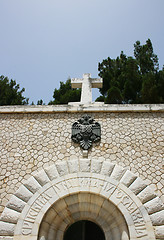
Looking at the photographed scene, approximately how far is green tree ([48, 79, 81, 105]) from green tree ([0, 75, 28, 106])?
2431mm

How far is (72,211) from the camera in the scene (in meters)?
5.02

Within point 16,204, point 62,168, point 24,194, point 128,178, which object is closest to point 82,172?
point 62,168

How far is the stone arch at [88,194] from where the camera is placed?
14.5ft

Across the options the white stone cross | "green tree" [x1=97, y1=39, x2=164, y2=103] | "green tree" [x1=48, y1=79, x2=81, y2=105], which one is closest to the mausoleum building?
the white stone cross

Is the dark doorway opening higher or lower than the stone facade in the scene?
lower

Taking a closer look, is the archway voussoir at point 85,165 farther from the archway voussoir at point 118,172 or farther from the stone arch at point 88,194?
the archway voussoir at point 118,172

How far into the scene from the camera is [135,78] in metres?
13.3

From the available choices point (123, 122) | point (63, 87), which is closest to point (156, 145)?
point (123, 122)

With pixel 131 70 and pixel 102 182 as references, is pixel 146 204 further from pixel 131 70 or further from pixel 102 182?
pixel 131 70

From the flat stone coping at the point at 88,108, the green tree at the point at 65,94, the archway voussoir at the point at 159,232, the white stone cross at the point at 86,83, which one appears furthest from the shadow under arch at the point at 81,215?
the green tree at the point at 65,94

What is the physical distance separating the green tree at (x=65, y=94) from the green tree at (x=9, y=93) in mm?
2431

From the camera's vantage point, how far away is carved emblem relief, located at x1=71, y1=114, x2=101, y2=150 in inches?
226

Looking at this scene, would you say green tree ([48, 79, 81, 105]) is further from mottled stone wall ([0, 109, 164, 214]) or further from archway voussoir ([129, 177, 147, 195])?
archway voussoir ([129, 177, 147, 195])

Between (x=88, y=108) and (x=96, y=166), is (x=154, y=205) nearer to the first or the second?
(x=96, y=166)
